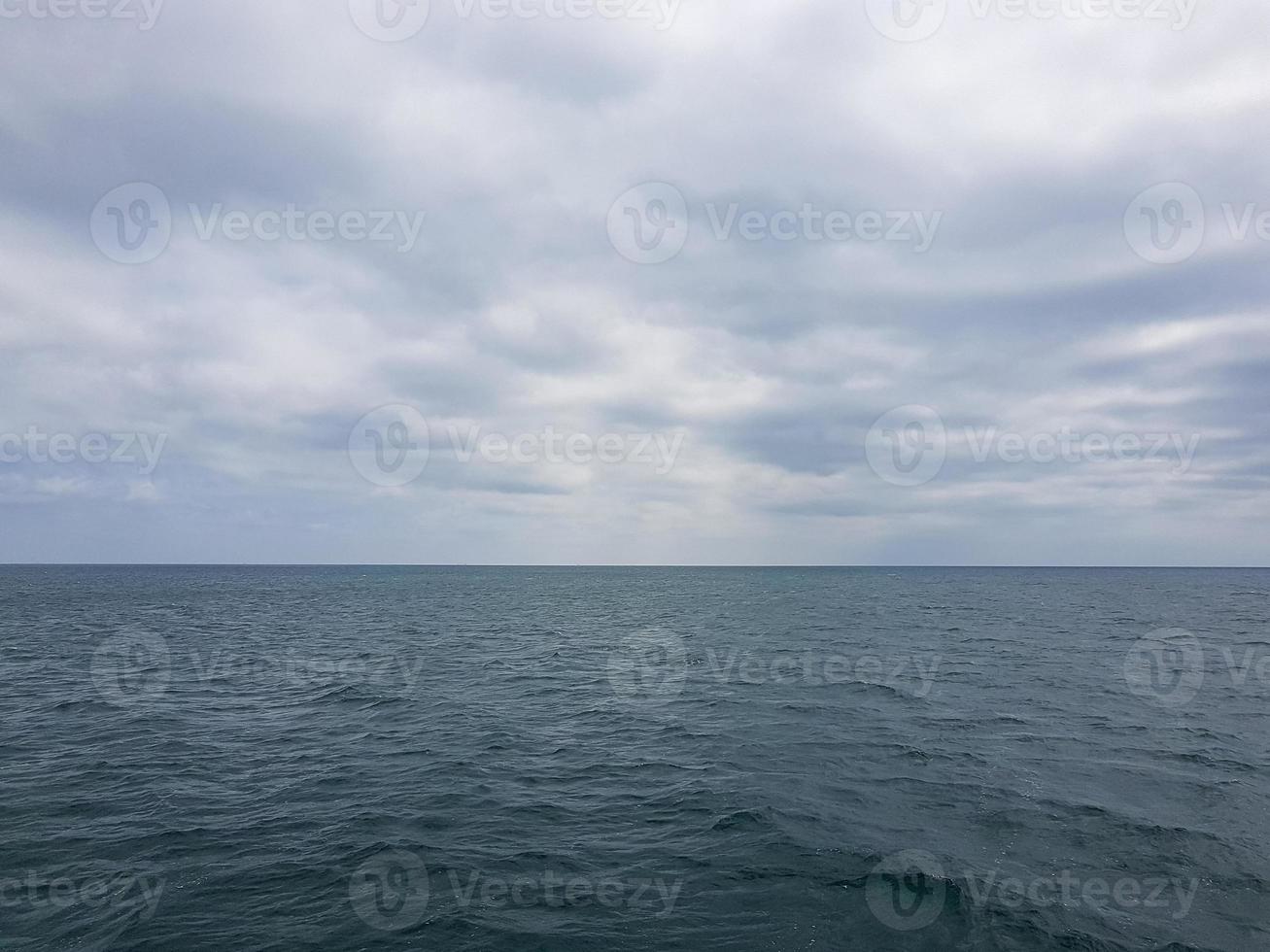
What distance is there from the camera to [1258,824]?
57.0 ft

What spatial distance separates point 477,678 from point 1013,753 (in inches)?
1119

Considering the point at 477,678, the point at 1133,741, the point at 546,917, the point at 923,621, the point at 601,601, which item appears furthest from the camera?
the point at 601,601

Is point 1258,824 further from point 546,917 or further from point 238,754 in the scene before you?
point 238,754

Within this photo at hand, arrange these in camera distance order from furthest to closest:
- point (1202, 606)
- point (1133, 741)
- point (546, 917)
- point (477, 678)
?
point (1202, 606) → point (477, 678) → point (1133, 741) → point (546, 917)

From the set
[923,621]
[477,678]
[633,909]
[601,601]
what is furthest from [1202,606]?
[633,909]

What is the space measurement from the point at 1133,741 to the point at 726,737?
15.8 metres

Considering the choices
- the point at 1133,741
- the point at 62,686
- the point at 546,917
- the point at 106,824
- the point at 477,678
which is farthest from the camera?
the point at 477,678

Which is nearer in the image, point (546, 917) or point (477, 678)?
point (546, 917)

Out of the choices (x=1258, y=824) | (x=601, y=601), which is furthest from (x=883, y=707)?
(x=601, y=601)

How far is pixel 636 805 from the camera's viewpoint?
18953 millimetres

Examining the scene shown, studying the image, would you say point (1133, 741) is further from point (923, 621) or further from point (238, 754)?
point (923, 621)

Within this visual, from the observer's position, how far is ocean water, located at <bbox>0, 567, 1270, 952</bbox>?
12.9 metres

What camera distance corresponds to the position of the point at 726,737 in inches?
1024

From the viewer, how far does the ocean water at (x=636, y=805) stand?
12.9 metres
